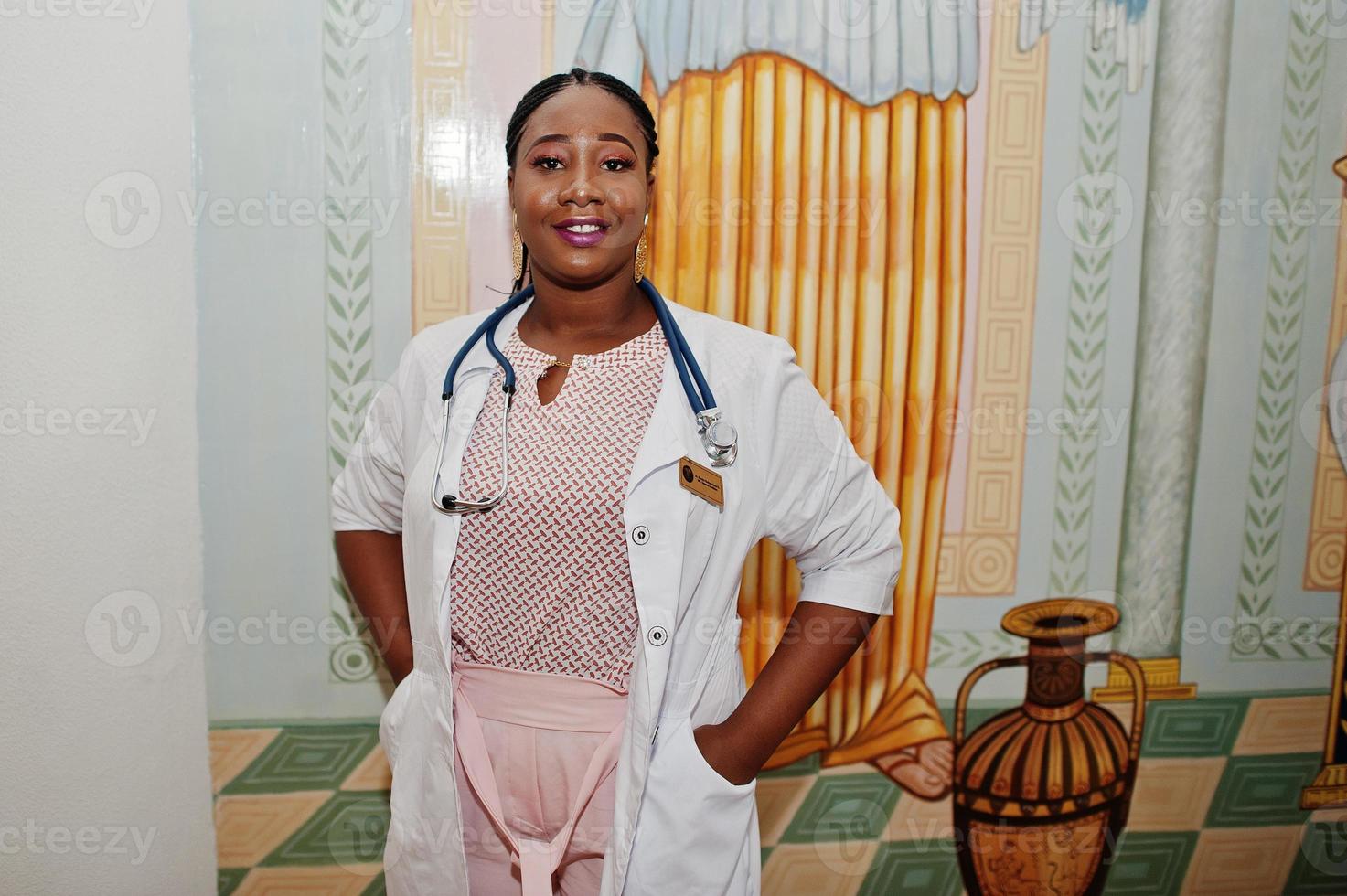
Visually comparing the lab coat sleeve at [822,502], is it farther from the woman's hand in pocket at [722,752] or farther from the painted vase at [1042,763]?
the painted vase at [1042,763]

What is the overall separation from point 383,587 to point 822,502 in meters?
0.76

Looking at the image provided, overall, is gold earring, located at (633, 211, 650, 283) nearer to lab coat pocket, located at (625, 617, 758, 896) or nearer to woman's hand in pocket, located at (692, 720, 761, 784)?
lab coat pocket, located at (625, 617, 758, 896)

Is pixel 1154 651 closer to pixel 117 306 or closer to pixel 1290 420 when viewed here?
pixel 1290 420

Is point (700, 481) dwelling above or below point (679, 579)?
above

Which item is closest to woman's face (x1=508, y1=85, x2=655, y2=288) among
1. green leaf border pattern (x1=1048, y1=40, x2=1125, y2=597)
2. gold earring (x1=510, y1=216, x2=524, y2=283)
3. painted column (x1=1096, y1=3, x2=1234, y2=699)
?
gold earring (x1=510, y1=216, x2=524, y2=283)

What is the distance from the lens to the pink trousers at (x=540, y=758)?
1329 mm

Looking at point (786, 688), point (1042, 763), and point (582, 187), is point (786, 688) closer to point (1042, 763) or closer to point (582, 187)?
point (582, 187)

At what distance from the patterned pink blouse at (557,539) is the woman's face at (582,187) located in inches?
7.2

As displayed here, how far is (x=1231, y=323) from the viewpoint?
1973 millimetres

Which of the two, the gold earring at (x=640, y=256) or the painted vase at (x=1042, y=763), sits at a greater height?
the gold earring at (x=640, y=256)

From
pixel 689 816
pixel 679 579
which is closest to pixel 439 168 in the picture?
pixel 679 579

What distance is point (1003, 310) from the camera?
1907 millimetres

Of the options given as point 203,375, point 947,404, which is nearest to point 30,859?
point 203,375

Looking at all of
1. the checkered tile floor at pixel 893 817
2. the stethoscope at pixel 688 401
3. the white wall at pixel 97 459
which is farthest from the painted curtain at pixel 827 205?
the white wall at pixel 97 459
